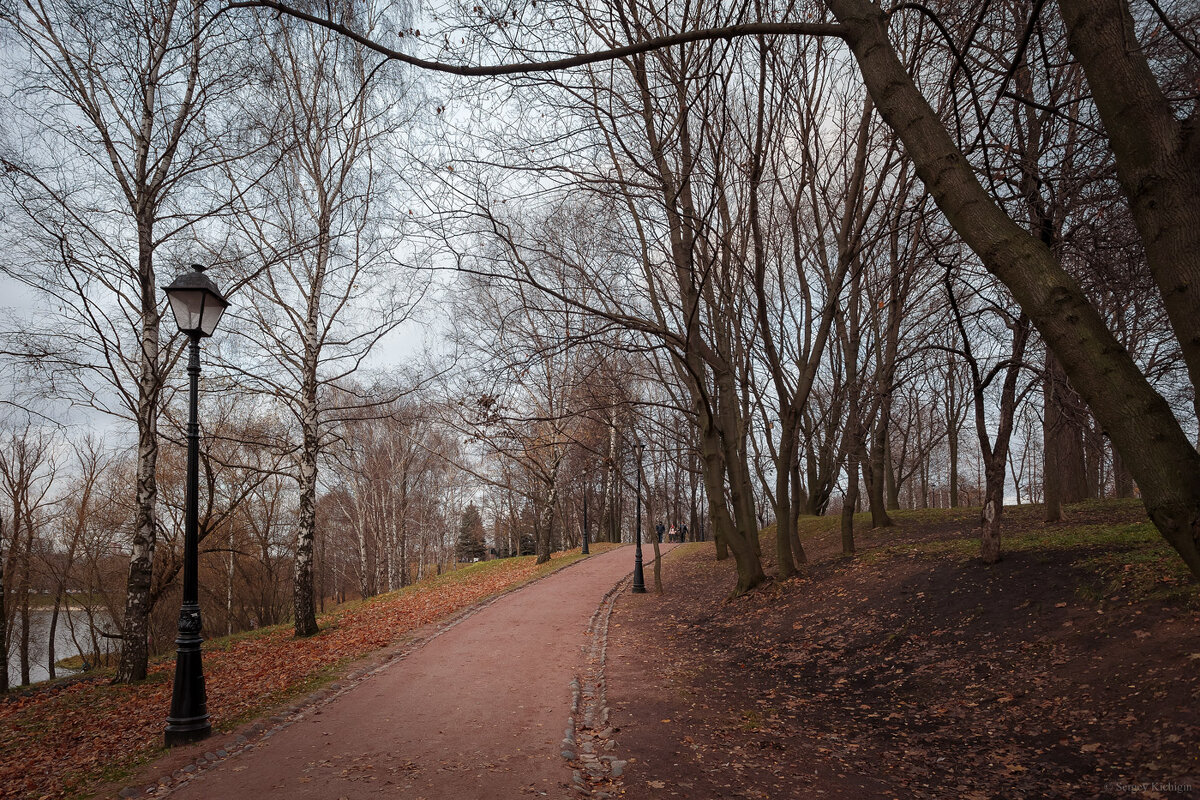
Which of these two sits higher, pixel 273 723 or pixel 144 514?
pixel 144 514

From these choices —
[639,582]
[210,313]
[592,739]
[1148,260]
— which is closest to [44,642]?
[639,582]

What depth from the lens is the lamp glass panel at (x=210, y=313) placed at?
705 centimetres

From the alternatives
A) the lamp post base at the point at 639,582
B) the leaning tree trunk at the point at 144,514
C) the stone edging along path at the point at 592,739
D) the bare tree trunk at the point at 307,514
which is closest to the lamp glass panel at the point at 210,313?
the leaning tree trunk at the point at 144,514

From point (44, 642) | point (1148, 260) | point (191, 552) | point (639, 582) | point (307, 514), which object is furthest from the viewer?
point (44, 642)

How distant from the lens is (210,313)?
23.3ft

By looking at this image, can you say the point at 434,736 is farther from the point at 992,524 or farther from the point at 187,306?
the point at 992,524

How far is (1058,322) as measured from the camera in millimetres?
3180

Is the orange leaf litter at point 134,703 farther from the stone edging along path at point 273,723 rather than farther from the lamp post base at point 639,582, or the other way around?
the lamp post base at point 639,582

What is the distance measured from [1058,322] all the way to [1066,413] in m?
8.14

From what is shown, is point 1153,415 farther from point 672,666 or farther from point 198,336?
point 198,336

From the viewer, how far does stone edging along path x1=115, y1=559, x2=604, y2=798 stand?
5.00 meters

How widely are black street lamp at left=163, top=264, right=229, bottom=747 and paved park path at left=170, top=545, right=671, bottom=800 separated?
0.82 m

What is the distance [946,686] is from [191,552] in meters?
7.60

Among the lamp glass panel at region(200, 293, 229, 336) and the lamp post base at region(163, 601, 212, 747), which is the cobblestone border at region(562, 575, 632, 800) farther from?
the lamp glass panel at region(200, 293, 229, 336)
